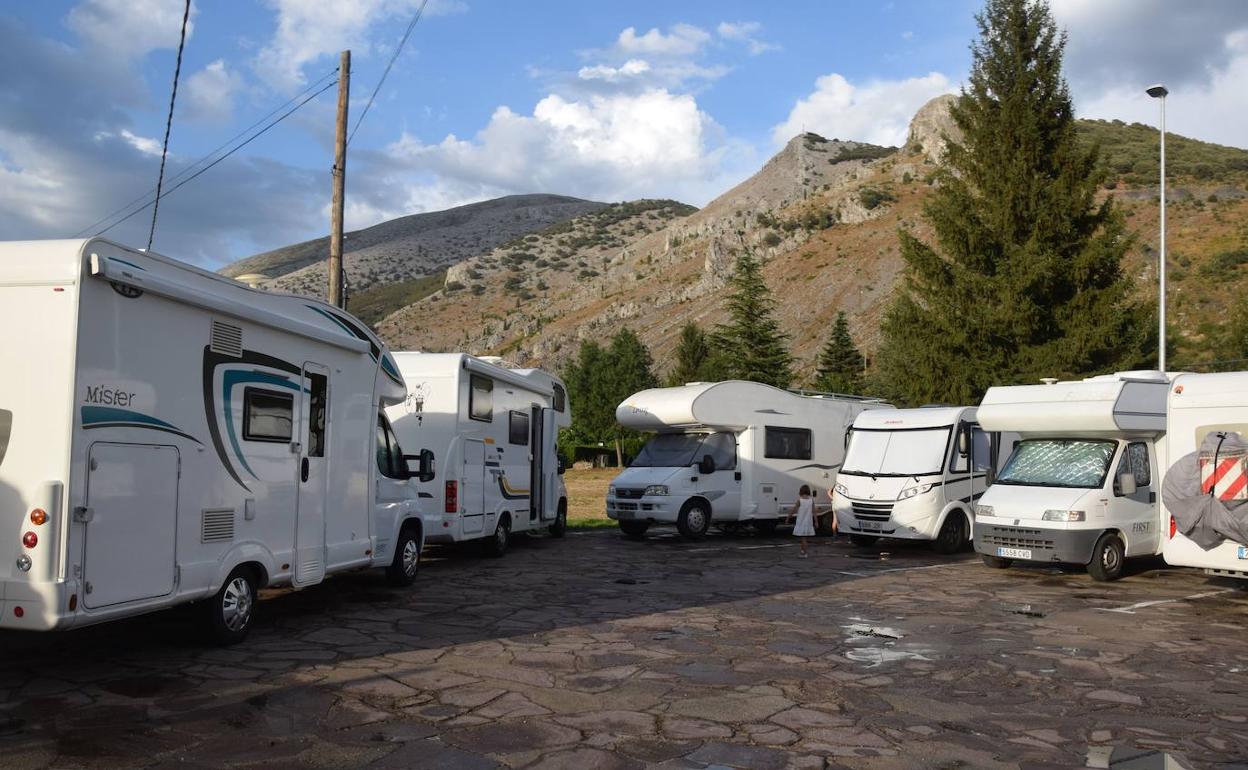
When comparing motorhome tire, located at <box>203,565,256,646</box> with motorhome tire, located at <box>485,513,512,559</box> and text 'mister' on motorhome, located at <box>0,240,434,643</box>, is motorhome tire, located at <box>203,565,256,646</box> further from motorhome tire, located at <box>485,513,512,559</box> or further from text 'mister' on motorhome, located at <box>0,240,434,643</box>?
motorhome tire, located at <box>485,513,512,559</box>

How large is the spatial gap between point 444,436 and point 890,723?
8833mm

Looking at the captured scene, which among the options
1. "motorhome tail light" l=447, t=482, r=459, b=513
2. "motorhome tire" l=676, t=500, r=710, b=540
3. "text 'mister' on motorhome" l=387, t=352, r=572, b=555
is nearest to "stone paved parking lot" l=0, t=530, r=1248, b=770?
"motorhome tail light" l=447, t=482, r=459, b=513

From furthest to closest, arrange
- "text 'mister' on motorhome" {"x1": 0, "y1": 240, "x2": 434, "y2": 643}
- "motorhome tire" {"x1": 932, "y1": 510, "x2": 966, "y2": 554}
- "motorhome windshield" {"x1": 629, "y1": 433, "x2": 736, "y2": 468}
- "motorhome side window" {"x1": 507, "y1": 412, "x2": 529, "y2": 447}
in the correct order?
"motorhome windshield" {"x1": 629, "y1": 433, "x2": 736, "y2": 468}, "motorhome tire" {"x1": 932, "y1": 510, "x2": 966, "y2": 554}, "motorhome side window" {"x1": 507, "y1": 412, "x2": 529, "y2": 447}, "text 'mister' on motorhome" {"x1": 0, "y1": 240, "x2": 434, "y2": 643}

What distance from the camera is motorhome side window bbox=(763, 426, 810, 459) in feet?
65.0

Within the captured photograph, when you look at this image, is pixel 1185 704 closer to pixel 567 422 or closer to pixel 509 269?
pixel 567 422

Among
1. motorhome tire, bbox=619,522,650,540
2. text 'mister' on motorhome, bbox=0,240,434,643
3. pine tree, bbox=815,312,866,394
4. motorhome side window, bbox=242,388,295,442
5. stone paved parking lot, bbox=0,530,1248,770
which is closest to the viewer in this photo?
stone paved parking lot, bbox=0,530,1248,770

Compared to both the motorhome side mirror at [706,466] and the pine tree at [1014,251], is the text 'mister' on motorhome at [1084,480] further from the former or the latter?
the pine tree at [1014,251]

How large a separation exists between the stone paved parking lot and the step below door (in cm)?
70

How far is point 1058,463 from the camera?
566 inches

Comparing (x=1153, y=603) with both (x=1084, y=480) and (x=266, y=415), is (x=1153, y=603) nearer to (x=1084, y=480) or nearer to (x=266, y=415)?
(x=1084, y=480)

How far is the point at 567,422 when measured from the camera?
19078 mm

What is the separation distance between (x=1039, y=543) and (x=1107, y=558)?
0.95 metres

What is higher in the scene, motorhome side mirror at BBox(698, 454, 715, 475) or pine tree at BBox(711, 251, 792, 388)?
pine tree at BBox(711, 251, 792, 388)

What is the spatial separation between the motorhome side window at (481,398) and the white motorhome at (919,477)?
653 cm
